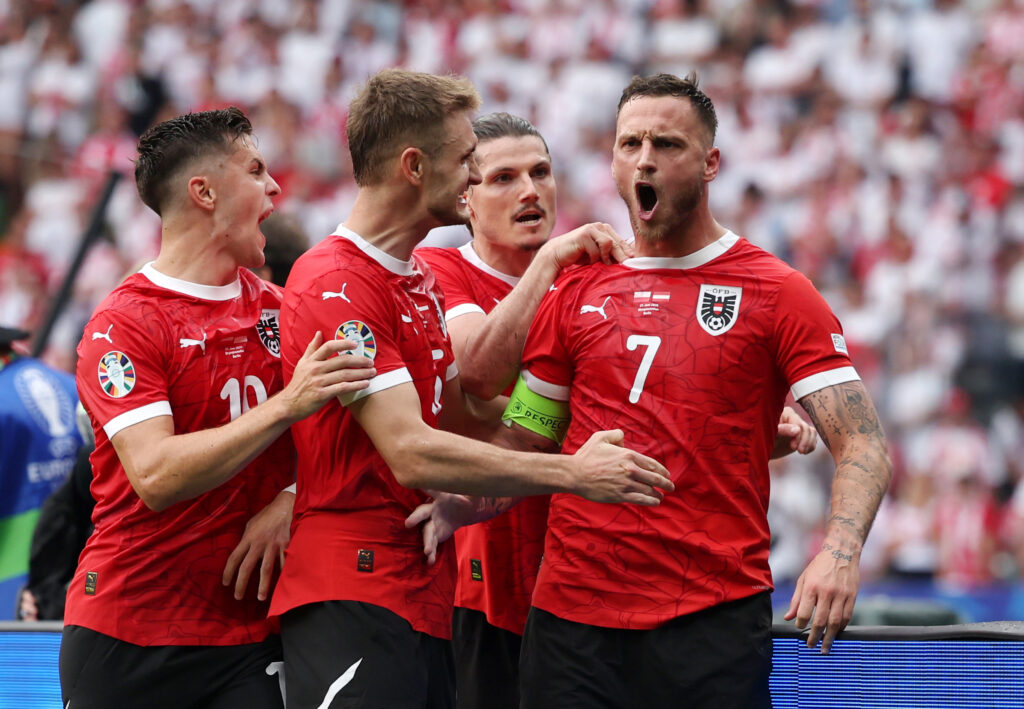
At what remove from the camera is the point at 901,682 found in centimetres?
375

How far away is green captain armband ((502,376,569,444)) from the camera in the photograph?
3963 mm

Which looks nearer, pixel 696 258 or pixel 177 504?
pixel 177 504

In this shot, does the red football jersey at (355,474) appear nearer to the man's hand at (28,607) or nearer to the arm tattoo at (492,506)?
the arm tattoo at (492,506)

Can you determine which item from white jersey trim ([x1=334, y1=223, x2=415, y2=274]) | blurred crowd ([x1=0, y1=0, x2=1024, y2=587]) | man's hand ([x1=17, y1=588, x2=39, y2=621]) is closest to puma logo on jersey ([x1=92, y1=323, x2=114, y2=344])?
A: white jersey trim ([x1=334, y1=223, x2=415, y2=274])

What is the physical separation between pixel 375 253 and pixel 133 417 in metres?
0.79

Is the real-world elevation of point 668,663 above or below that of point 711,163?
below

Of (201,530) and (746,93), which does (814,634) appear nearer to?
(201,530)

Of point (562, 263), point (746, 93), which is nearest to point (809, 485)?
point (746, 93)

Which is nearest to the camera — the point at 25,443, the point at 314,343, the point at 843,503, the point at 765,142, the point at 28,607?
the point at 314,343

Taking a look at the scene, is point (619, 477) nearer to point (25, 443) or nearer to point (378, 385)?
point (378, 385)

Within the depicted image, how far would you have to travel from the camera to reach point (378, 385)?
3.35m

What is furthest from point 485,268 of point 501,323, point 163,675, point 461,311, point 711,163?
point 163,675

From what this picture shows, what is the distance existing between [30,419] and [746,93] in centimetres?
929

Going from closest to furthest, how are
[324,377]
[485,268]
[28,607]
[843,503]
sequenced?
[324,377] < [843,503] < [485,268] < [28,607]
